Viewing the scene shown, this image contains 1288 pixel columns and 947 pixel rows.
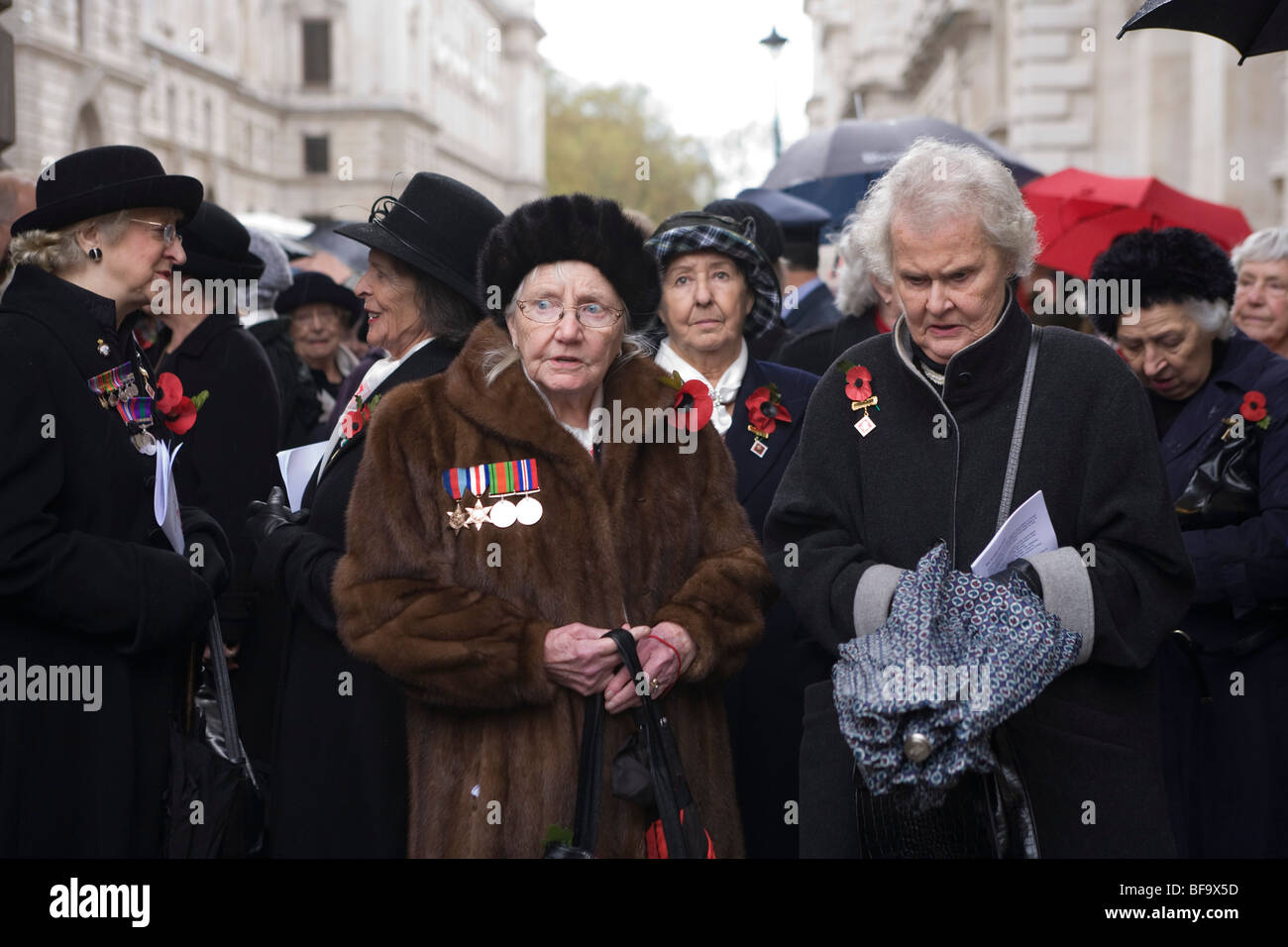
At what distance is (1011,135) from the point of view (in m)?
22.1

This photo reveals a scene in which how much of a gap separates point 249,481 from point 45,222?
169cm

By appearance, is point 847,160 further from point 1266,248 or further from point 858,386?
point 858,386

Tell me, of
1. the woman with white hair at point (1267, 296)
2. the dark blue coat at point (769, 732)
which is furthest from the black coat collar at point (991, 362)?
the woman with white hair at point (1267, 296)

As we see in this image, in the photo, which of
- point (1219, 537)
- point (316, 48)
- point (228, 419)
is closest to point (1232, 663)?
point (1219, 537)

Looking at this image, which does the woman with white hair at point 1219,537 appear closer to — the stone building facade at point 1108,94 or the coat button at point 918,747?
the coat button at point 918,747

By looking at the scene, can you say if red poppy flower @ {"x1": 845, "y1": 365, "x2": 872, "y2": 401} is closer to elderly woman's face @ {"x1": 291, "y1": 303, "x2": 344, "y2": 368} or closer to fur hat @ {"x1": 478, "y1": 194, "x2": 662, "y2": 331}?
fur hat @ {"x1": 478, "y1": 194, "x2": 662, "y2": 331}

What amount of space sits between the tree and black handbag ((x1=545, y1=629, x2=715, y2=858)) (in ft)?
203

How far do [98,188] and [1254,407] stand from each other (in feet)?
10.6

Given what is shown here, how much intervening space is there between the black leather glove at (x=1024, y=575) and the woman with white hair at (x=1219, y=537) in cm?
149

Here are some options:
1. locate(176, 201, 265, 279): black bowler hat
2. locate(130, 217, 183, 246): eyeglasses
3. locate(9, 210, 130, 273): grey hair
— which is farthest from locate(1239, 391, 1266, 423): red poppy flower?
locate(176, 201, 265, 279): black bowler hat

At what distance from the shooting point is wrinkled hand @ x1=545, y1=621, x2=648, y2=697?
351 cm

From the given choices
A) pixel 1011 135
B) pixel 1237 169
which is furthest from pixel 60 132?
pixel 1237 169

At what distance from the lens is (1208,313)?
4.73 meters
